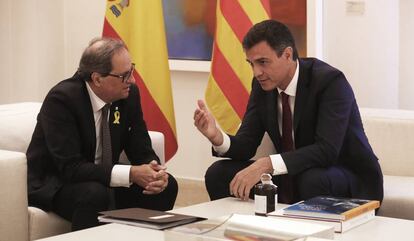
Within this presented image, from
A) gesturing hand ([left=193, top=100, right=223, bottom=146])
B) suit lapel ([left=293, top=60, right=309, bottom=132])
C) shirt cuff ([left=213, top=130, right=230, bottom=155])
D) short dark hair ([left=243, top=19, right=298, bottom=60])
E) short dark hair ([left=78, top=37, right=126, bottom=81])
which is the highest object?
short dark hair ([left=243, top=19, right=298, bottom=60])

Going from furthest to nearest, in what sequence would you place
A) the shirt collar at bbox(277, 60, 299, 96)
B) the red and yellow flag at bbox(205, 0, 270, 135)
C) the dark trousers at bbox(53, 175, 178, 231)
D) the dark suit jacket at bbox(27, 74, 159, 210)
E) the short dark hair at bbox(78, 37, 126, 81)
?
the red and yellow flag at bbox(205, 0, 270, 135)
the shirt collar at bbox(277, 60, 299, 96)
the short dark hair at bbox(78, 37, 126, 81)
the dark suit jacket at bbox(27, 74, 159, 210)
the dark trousers at bbox(53, 175, 178, 231)

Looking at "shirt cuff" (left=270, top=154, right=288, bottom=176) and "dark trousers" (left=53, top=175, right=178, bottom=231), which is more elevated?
"shirt cuff" (left=270, top=154, right=288, bottom=176)

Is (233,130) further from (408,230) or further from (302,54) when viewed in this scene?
(408,230)

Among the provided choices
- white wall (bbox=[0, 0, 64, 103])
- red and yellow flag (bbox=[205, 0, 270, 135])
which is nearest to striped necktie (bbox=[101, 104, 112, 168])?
red and yellow flag (bbox=[205, 0, 270, 135])

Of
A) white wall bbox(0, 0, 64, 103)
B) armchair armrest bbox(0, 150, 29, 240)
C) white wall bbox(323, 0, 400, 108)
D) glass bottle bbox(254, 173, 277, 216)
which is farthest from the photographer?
white wall bbox(0, 0, 64, 103)

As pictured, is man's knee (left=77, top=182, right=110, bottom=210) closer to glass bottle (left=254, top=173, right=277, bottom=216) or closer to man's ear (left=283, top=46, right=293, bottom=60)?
glass bottle (left=254, top=173, right=277, bottom=216)

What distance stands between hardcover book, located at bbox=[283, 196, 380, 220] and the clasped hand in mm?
759

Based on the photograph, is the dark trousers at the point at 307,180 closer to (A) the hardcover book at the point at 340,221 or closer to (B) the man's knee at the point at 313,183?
(B) the man's knee at the point at 313,183

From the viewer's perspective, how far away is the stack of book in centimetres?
243

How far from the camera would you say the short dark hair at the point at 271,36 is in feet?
10.6

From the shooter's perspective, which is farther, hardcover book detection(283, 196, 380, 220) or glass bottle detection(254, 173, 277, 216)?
glass bottle detection(254, 173, 277, 216)

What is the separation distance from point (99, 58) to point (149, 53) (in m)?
1.19

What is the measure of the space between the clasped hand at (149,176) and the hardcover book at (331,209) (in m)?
0.76

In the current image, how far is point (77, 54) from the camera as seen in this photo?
5848 millimetres
